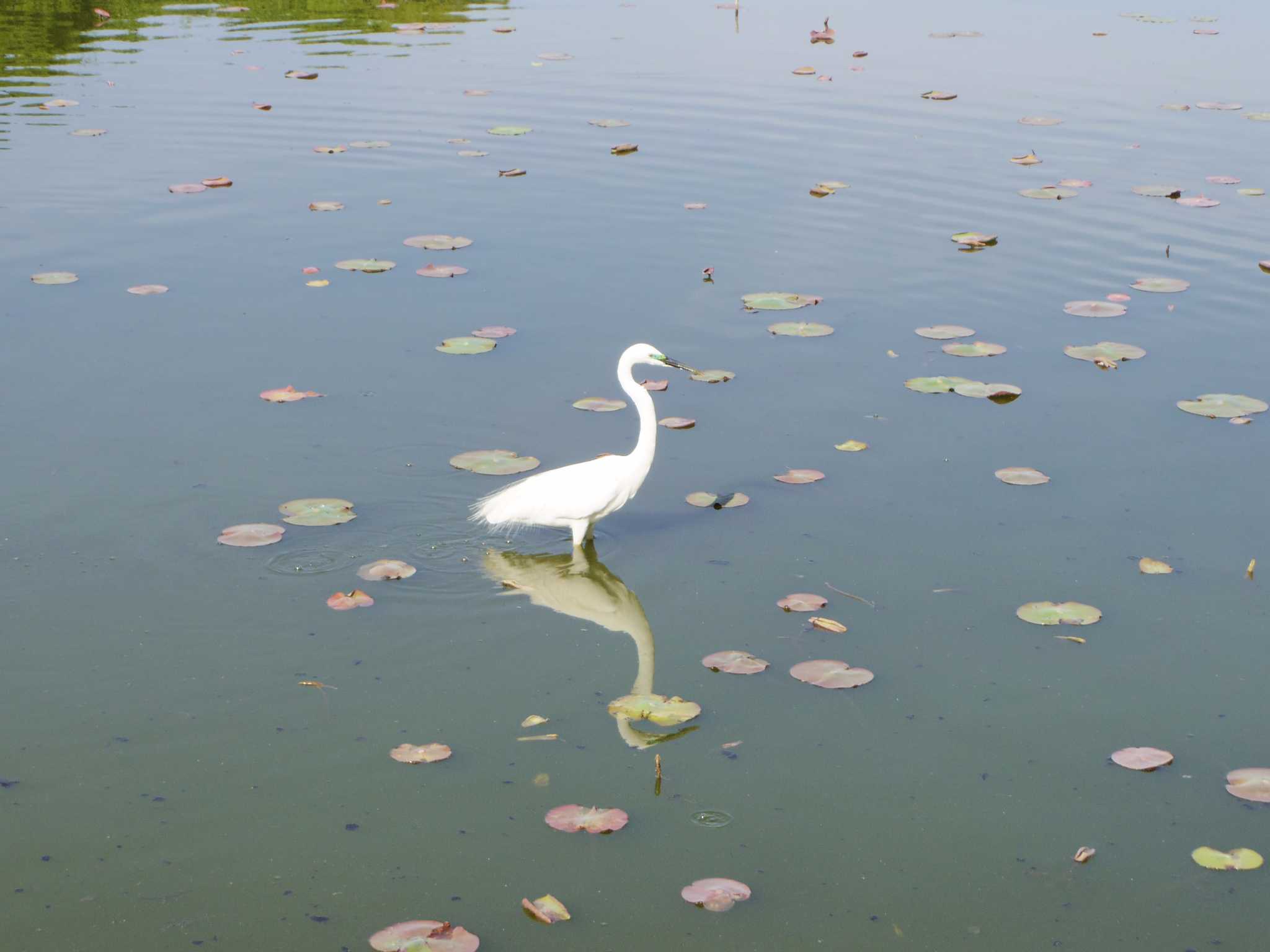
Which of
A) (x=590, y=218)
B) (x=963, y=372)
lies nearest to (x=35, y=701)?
(x=963, y=372)

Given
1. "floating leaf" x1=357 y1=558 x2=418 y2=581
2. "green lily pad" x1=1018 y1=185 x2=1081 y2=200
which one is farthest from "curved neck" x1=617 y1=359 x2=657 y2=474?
"green lily pad" x1=1018 y1=185 x2=1081 y2=200

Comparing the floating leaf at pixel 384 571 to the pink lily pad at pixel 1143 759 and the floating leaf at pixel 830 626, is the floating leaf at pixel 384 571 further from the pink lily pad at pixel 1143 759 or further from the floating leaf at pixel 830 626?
the pink lily pad at pixel 1143 759

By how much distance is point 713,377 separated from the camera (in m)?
7.28

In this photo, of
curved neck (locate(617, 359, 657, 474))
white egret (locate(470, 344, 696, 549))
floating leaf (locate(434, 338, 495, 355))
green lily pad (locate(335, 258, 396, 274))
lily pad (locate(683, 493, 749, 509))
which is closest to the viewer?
white egret (locate(470, 344, 696, 549))

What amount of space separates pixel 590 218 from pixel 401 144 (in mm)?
2835

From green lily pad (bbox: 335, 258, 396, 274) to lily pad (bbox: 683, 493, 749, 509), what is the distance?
11.7 ft

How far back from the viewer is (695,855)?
3.89 metres

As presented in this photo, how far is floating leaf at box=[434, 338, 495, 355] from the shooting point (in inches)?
295

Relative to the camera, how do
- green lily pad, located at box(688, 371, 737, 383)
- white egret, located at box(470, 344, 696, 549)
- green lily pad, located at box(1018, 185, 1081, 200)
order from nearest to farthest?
white egret, located at box(470, 344, 696, 549) → green lily pad, located at box(688, 371, 737, 383) → green lily pad, located at box(1018, 185, 1081, 200)

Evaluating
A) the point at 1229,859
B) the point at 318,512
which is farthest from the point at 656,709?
the point at 318,512

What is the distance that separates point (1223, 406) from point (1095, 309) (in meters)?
1.44

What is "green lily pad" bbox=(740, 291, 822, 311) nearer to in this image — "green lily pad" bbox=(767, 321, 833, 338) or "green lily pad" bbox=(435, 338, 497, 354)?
"green lily pad" bbox=(767, 321, 833, 338)

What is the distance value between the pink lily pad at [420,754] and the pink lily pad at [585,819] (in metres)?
0.44

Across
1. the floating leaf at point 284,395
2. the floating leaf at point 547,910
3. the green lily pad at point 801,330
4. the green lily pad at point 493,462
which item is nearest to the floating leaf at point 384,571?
the green lily pad at point 493,462
